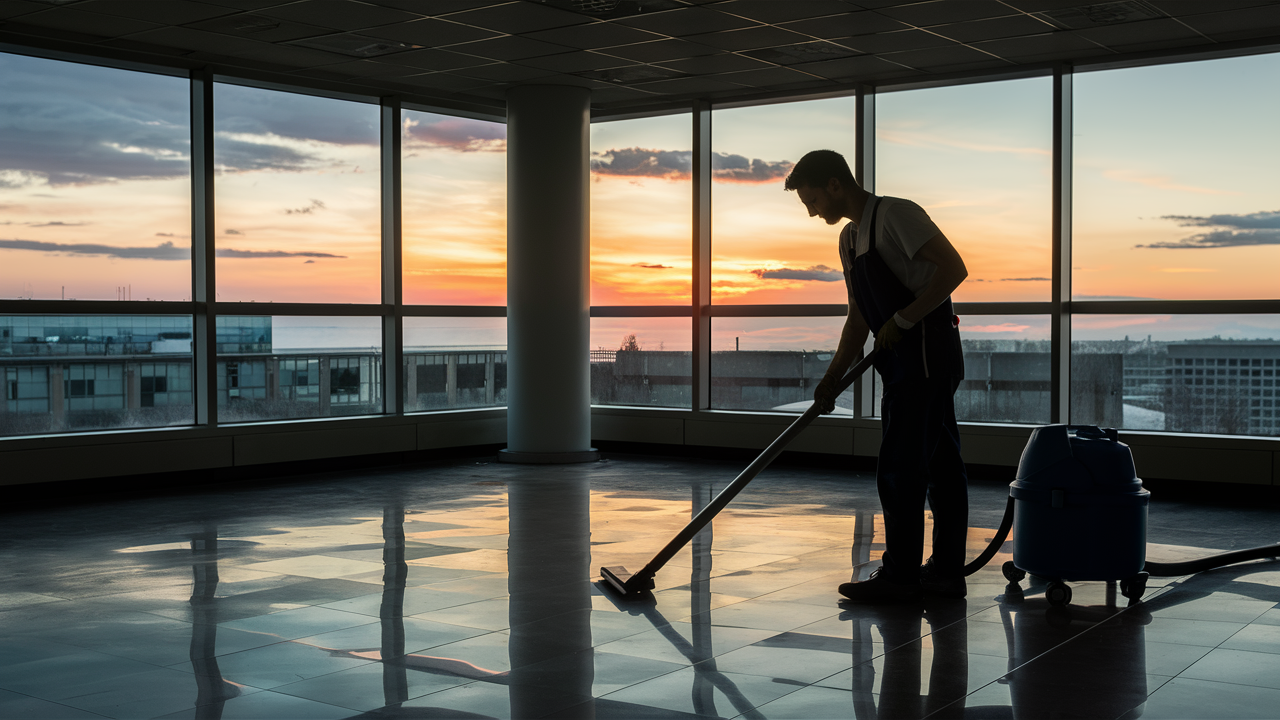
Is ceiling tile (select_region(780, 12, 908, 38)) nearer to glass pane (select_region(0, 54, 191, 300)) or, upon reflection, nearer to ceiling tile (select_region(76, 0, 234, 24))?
ceiling tile (select_region(76, 0, 234, 24))

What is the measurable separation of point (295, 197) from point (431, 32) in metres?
2.00

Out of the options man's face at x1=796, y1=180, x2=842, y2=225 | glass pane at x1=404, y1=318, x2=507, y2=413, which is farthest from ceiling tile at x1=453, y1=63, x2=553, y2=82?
man's face at x1=796, y1=180, x2=842, y2=225

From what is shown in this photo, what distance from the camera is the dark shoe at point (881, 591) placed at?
3543 millimetres

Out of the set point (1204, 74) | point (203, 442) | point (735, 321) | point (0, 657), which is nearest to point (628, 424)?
point (735, 321)

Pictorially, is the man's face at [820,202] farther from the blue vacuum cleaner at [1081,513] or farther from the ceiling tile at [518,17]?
the ceiling tile at [518,17]

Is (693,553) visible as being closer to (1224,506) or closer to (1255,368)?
(1224,506)

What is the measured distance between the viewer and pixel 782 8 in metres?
5.93

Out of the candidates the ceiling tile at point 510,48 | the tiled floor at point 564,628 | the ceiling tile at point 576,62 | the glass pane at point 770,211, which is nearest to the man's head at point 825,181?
the tiled floor at point 564,628

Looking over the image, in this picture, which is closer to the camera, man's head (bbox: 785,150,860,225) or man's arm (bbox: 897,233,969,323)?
man's arm (bbox: 897,233,969,323)

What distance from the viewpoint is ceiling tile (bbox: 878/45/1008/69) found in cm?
689

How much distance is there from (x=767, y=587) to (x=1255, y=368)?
442 cm

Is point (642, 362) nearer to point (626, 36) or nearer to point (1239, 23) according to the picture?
point (626, 36)

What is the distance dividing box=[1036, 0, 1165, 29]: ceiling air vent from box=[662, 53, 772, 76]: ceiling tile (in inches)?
72.2

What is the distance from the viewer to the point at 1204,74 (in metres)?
6.89
